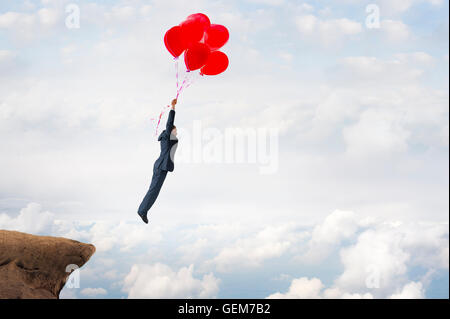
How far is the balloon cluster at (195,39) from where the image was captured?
1124cm

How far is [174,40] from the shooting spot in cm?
1126

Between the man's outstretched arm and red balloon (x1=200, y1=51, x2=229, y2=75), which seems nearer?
the man's outstretched arm

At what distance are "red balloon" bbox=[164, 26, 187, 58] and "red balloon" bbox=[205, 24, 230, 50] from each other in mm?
595

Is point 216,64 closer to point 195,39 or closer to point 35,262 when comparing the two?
point 195,39

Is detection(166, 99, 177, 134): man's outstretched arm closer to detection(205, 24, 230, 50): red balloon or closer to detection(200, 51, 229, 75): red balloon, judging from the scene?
detection(200, 51, 229, 75): red balloon

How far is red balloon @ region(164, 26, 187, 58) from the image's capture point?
36.8 ft

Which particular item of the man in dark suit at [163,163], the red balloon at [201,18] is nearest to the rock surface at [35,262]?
the man in dark suit at [163,163]

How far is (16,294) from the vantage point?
11195 mm

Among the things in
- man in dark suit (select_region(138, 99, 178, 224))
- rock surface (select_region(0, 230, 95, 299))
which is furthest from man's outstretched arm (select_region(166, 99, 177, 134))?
rock surface (select_region(0, 230, 95, 299))

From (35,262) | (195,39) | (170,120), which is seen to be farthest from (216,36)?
(35,262)
